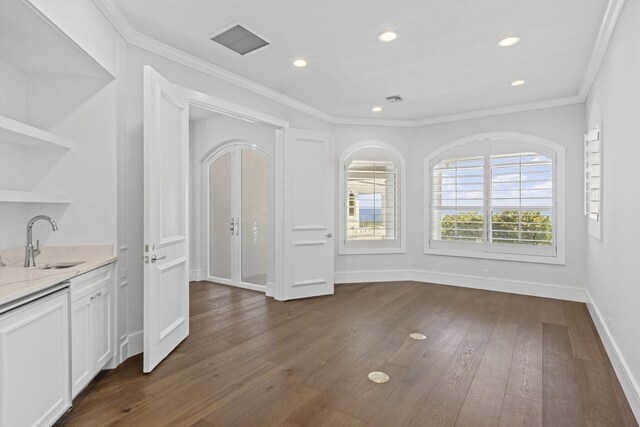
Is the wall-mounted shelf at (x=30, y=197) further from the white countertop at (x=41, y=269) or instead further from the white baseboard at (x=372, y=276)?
the white baseboard at (x=372, y=276)

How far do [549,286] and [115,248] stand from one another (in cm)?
550

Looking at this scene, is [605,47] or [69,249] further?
[605,47]

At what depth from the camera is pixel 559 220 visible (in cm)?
488

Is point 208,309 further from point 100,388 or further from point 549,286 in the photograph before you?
point 549,286

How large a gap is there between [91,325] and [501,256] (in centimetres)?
525

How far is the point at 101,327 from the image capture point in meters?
2.55

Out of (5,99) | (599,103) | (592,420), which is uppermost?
(599,103)

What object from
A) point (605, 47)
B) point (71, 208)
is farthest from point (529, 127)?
point (71, 208)

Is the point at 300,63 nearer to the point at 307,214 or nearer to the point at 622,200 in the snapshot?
the point at 307,214

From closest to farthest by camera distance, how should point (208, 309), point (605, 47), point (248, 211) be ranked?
point (605, 47) < point (208, 309) < point (248, 211)

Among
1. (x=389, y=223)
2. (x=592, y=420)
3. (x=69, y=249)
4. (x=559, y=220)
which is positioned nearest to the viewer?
(x=592, y=420)

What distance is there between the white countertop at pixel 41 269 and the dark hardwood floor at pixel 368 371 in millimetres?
904

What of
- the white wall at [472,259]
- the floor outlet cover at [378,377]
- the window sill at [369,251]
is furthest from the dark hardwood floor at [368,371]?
the window sill at [369,251]

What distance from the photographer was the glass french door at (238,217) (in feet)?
18.1
